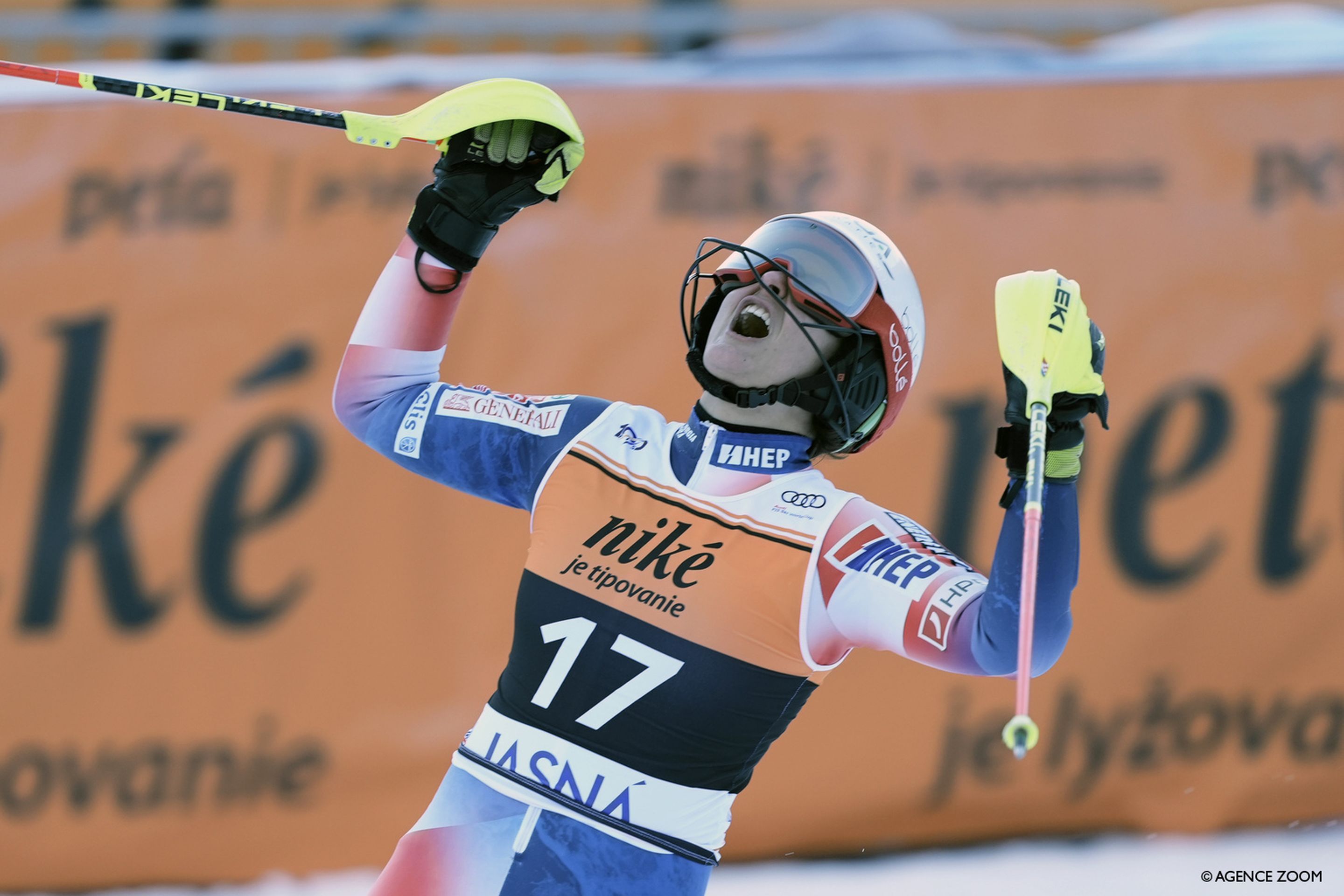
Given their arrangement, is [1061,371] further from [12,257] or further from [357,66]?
[12,257]

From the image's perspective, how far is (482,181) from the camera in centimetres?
273

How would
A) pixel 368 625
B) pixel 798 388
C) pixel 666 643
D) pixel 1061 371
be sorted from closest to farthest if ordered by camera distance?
pixel 1061 371 < pixel 666 643 < pixel 798 388 < pixel 368 625

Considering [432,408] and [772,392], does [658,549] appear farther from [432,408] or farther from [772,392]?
[432,408]

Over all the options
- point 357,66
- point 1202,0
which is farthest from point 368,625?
point 1202,0

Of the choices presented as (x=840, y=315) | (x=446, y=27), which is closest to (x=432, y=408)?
(x=840, y=315)

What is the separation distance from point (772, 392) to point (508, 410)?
500mm

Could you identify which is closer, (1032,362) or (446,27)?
(1032,362)

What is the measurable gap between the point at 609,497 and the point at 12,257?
3.17 meters

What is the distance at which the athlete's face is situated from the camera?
8.70ft

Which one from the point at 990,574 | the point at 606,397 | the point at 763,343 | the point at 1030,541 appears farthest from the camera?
the point at 606,397

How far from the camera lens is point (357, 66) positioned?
5051 millimetres

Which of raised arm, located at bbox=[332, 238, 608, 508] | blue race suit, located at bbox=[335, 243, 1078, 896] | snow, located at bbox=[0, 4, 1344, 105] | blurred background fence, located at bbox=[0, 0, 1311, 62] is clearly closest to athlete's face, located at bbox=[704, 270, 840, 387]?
blue race suit, located at bbox=[335, 243, 1078, 896]

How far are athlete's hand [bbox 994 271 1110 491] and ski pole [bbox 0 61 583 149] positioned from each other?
0.92 meters

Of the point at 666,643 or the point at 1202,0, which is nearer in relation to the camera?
the point at 666,643
